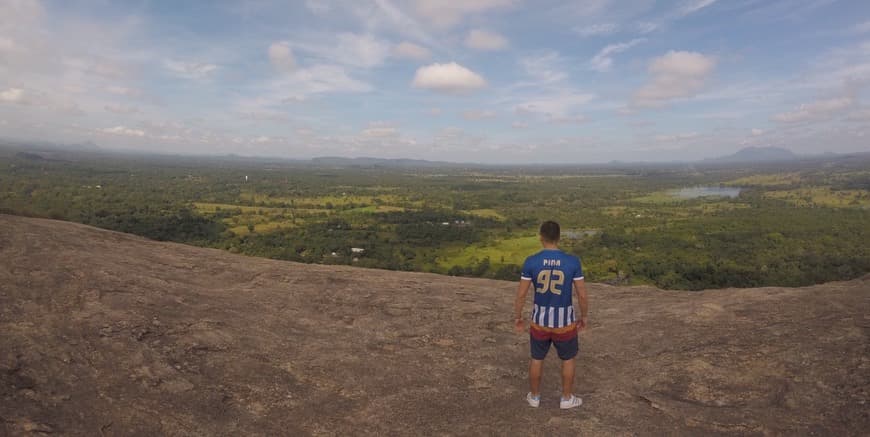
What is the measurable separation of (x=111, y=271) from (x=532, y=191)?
177 m

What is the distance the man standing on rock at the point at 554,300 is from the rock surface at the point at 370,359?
28.0 inches

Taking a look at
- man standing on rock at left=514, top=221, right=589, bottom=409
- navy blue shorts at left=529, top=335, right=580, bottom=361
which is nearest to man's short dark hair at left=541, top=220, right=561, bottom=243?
man standing on rock at left=514, top=221, right=589, bottom=409

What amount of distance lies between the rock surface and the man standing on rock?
0.71 m

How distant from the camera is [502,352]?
7703 mm

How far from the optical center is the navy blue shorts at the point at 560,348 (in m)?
5.68

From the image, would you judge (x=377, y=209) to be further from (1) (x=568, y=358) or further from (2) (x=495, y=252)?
(1) (x=568, y=358)

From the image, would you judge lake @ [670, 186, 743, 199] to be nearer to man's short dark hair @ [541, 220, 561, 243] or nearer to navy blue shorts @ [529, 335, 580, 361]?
navy blue shorts @ [529, 335, 580, 361]

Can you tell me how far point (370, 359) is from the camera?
23.5ft

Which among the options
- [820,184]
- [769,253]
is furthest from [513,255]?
[820,184]

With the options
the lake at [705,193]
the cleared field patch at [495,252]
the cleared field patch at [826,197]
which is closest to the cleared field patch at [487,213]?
the cleared field patch at [495,252]

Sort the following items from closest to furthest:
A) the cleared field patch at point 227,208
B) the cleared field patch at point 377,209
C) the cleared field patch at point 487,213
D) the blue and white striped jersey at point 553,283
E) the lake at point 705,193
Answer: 1. the blue and white striped jersey at point 553,283
2. the cleared field patch at point 227,208
3. the cleared field patch at point 487,213
4. the cleared field patch at point 377,209
5. the lake at point 705,193

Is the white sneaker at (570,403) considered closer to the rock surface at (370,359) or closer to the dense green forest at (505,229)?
the rock surface at (370,359)

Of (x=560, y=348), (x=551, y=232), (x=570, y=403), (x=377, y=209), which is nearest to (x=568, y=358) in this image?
(x=560, y=348)

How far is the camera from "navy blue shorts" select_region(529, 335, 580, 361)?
568cm
